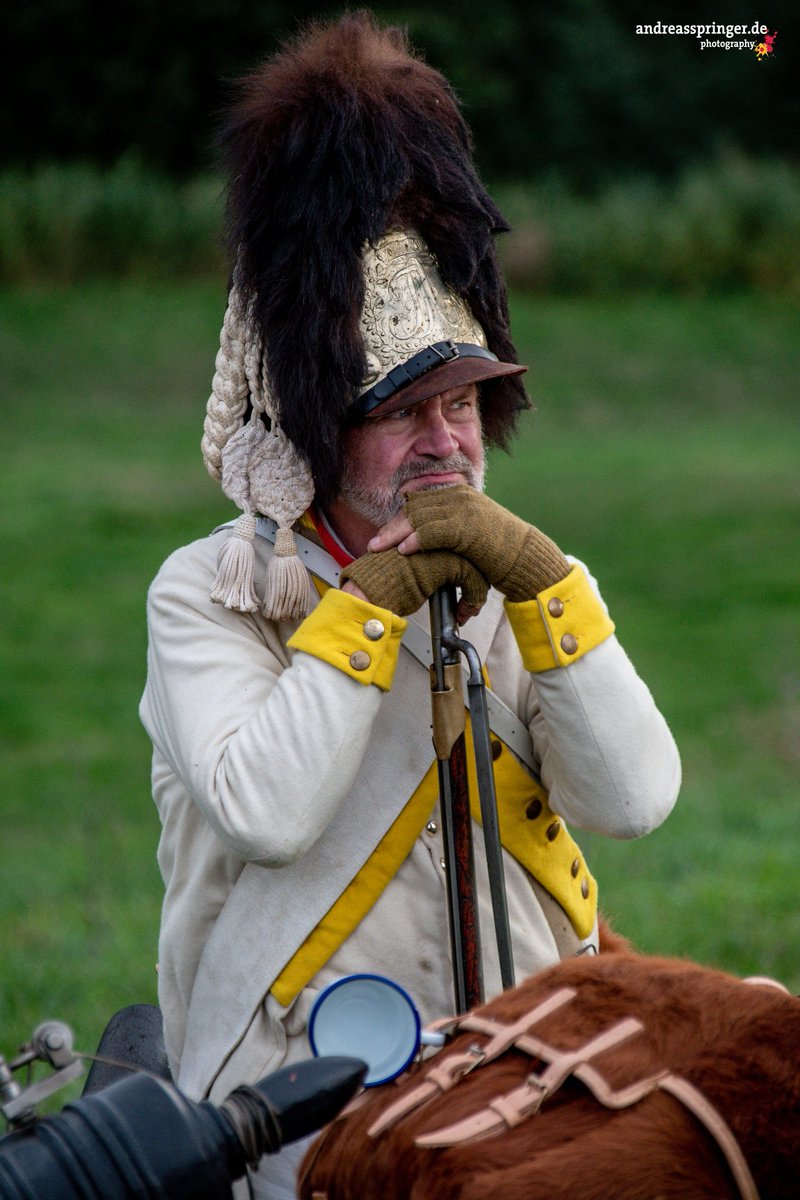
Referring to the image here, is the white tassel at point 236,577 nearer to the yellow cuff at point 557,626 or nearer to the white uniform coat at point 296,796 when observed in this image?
the white uniform coat at point 296,796

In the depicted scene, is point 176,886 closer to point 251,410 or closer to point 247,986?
point 247,986

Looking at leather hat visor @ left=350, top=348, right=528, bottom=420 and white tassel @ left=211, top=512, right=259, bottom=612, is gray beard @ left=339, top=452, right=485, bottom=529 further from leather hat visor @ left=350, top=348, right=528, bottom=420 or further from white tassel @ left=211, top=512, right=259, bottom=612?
white tassel @ left=211, top=512, right=259, bottom=612

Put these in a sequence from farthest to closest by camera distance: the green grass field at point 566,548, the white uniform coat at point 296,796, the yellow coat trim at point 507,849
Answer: the green grass field at point 566,548, the yellow coat trim at point 507,849, the white uniform coat at point 296,796

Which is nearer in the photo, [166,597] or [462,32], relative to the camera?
[166,597]

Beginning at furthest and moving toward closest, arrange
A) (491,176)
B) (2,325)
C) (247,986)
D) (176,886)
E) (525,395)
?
(491,176) < (2,325) < (525,395) < (176,886) < (247,986)

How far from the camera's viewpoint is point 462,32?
29.6 meters

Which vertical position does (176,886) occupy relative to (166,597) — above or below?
below

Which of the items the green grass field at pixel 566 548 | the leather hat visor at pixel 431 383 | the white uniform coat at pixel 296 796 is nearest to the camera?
the white uniform coat at pixel 296 796

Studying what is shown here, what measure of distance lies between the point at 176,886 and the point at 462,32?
94.3ft

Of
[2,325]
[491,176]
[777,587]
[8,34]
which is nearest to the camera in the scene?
[777,587]

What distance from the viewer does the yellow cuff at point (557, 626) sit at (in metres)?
2.71

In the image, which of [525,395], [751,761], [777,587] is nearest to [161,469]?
[777,587]

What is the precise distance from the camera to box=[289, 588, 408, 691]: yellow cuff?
8.65 feet

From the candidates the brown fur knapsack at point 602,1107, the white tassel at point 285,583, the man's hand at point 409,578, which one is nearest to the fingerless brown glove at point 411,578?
the man's hand at point 409,578
